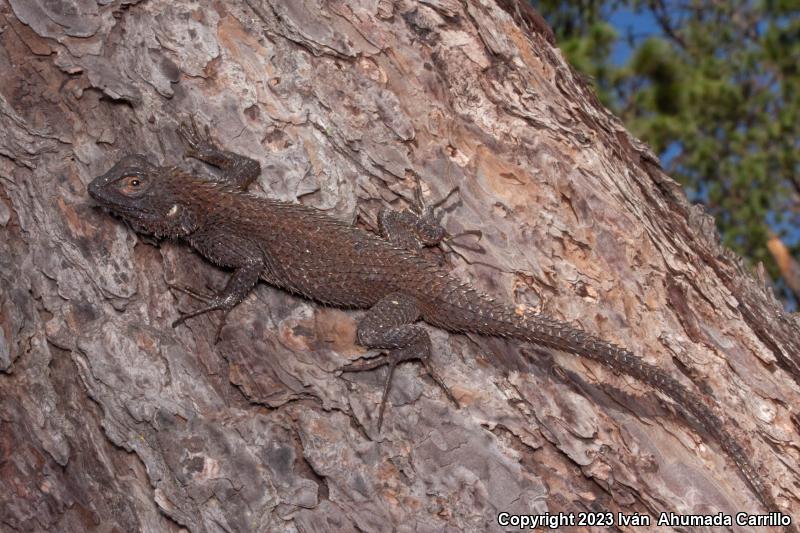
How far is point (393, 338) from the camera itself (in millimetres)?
3965

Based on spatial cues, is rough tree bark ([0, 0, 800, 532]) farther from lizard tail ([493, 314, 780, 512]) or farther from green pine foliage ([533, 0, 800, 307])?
green pine foliage ([533, 0, 800, 307])

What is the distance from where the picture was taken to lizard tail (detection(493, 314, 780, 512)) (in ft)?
12.8

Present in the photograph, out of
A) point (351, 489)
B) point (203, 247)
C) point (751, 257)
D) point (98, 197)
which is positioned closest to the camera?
point (351, 489)

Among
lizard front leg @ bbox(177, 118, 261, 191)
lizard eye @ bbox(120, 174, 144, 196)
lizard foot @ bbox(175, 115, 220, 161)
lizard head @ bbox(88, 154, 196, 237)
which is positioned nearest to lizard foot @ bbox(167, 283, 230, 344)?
lizard head @ bbox(88, 154, 196, 237)

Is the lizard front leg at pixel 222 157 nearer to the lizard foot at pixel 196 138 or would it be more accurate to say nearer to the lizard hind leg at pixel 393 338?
the lizard foot at pixel 196 138

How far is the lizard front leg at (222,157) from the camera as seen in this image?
4.20 m

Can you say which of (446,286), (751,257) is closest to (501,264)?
(446,286)

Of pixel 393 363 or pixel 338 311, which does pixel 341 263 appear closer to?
pixel 338 311

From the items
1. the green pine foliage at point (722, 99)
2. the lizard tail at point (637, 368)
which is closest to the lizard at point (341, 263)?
the lizard tail at point (637, 368)

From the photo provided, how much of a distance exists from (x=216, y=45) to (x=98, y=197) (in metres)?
1.02

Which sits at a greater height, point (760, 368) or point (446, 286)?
point (760, 368)

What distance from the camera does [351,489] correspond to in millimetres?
3643

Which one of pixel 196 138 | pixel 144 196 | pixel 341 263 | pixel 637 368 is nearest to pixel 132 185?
pixel 144 196

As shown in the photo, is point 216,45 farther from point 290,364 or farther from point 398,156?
point 290,364
